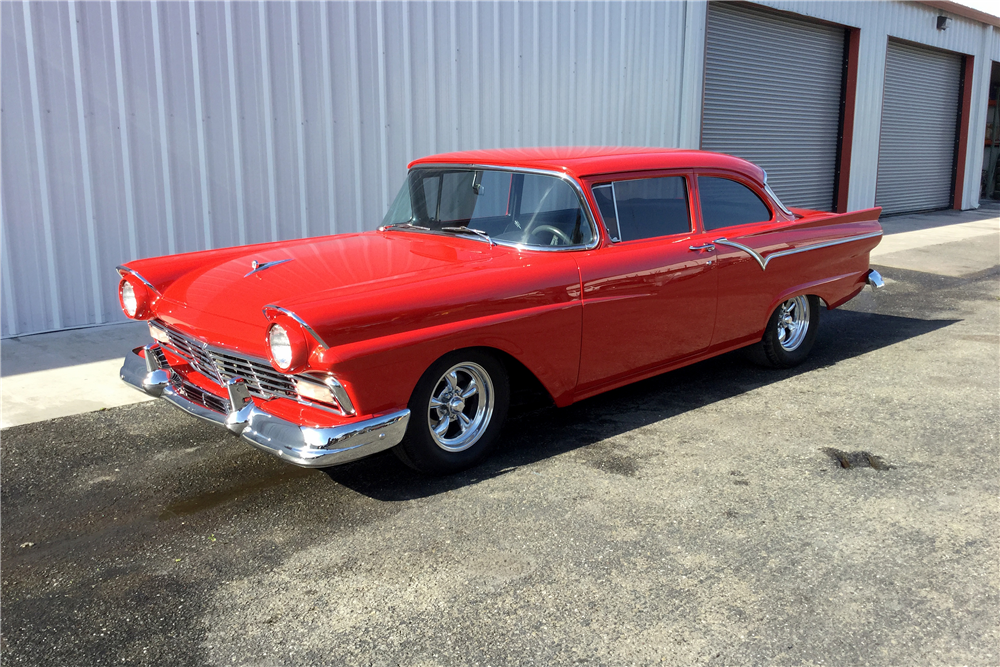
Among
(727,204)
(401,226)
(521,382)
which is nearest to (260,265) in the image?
(401,226)

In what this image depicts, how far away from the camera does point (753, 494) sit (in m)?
3.53

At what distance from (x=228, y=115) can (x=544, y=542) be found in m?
5.24

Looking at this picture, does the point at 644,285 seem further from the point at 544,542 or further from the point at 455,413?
the point at 544,542

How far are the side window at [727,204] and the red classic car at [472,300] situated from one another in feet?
0.04

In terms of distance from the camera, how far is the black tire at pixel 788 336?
529cm

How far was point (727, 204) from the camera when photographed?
4.97m

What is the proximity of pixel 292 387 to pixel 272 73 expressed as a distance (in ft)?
15.0

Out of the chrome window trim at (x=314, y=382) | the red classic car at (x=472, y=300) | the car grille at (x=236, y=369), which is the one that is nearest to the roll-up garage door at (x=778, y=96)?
the red classic car at (x=472, y=300)

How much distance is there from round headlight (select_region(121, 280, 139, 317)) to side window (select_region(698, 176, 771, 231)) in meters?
3.08

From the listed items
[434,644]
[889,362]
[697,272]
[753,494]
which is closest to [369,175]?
[697,272]

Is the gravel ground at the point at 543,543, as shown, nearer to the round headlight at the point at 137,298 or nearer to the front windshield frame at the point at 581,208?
the round headlight at the point at 137,298

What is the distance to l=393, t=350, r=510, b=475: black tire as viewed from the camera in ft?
11.6

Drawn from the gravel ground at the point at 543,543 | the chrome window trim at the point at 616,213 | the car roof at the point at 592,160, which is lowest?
the gravel ground at the point at 543,543

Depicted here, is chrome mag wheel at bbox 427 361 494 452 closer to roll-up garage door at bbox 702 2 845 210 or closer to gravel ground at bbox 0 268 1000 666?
gravel ground at bbox 0 268 1000 666
